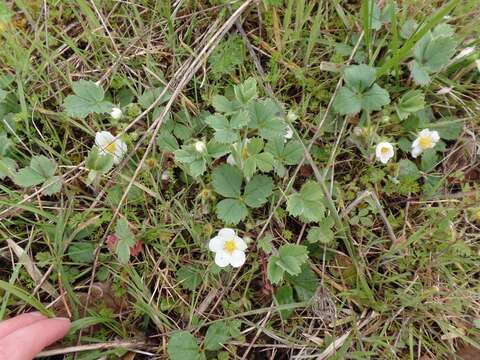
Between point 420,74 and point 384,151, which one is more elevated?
point 420,74

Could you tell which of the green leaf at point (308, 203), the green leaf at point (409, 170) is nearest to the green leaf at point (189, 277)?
the green leaf at point (308, 203)

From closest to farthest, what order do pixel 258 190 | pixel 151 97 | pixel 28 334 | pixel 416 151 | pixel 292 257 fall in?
pixel 28 334, pixel 292 257, pixel 258 190, pixel 416 151, pixel 151 97

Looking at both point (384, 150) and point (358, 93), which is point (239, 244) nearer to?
point (384, 150)

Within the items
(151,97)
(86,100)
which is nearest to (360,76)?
(151,97)

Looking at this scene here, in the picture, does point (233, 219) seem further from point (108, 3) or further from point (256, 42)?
point (108, 3)

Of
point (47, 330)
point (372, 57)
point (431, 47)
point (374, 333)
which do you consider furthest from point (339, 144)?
point (47, 330)

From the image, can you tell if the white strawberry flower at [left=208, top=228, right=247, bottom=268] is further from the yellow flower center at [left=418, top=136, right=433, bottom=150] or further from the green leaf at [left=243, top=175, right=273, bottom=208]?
the yellow flower center at [left=418, top=136, right=433, bottom=150]
